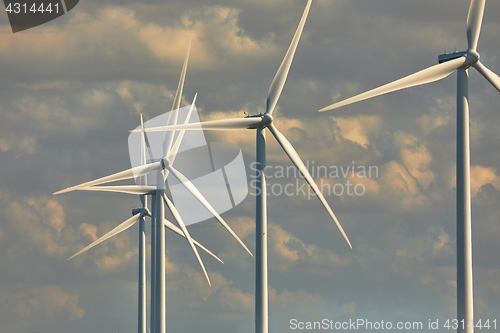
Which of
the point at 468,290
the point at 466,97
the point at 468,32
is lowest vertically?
the point at 468,290

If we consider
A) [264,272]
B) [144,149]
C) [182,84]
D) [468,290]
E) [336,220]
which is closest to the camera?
[468,290]

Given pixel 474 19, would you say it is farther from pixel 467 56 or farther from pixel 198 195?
pixel 198 195

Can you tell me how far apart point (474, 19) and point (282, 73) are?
1407 centimetres

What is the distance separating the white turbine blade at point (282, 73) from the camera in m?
80.4

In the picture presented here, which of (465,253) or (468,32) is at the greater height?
(468,32)

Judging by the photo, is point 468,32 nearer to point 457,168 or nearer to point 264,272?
point 457,168

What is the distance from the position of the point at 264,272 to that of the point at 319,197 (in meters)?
7.80

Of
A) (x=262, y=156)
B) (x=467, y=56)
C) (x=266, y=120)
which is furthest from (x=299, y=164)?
(x=467, y=56)

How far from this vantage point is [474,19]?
249 ft

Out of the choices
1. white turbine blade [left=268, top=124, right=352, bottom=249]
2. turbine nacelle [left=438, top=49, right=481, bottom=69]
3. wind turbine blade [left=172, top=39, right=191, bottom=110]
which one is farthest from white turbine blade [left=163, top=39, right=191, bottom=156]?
turbine nacelle [left=438, top=49, right=481, bottom=69]

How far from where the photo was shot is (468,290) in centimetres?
7025

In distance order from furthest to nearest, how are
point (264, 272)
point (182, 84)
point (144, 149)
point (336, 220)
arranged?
point (144, 149) < point (182, 84) < point (264, 272) < point (336, 220)

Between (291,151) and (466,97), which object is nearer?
(466,97)

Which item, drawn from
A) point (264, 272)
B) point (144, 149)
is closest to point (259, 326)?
point (264, 272)
